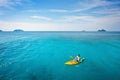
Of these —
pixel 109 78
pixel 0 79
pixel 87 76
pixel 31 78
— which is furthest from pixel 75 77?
pixel 0 79

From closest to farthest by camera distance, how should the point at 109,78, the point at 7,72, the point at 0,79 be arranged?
1. the point at 0,79
2. the point at 109,78
3. the point at 7,72

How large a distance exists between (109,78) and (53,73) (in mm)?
9702

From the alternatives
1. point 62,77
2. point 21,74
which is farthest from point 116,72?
point 21,74

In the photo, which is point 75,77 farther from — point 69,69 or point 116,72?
point 116,72

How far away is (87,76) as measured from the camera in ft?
66.3

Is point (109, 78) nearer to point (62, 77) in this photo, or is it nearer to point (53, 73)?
point (62, 77)

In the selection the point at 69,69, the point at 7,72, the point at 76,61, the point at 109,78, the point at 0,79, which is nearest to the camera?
the point at 0,79

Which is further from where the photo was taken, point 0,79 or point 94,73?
point 94,73

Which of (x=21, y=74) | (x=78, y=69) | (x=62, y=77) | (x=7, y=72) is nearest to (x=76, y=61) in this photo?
(x=78, y=69)

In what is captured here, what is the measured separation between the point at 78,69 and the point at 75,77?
3557 mm

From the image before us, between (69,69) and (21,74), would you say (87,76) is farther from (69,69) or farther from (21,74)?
(21,74)

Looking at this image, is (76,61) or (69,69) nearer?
(69,69)

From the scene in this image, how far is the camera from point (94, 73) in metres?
21.3

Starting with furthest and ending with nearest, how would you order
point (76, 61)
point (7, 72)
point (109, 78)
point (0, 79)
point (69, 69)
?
point (76, 61), point (69, 69), point (7, 72), point (109, 78), point (0, 79)
